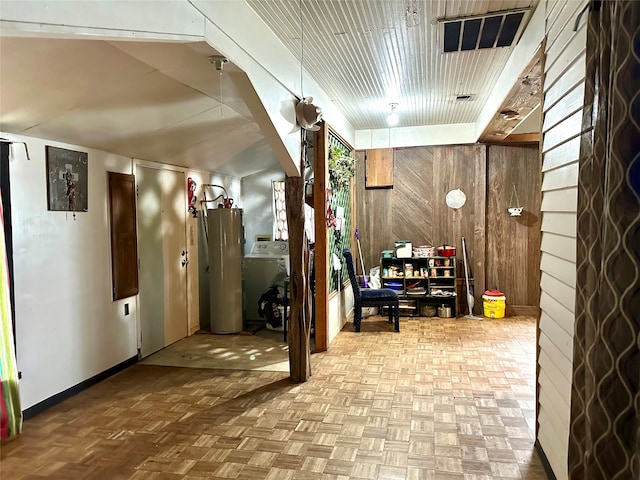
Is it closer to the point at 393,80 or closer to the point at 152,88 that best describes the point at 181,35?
the point at 152,88

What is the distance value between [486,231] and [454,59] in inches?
126

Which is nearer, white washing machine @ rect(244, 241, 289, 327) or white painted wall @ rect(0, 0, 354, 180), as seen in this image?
white painted wall @ rect(0, 0, 354, 180)

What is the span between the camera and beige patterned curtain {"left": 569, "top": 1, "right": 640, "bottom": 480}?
3.79 ft

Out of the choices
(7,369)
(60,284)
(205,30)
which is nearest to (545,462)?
(205,30)

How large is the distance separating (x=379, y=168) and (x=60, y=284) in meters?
4.53

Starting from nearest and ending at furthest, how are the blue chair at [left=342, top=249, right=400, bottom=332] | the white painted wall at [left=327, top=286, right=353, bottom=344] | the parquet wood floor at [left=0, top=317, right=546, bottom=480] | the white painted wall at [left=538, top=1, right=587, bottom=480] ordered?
1. the white painted wall at [left=538, top=1, right=587, bottom=480]
2. the parquet wood floor at [left=0, top=317, right=546, bottom=480]
3. the white painted wall at [left=327, top=286, right=353, bottom=344]
4. the blue chair at [left=342, top=249, right=400, bottom=332]

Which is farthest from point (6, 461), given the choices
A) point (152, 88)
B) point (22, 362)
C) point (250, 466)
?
point (152, 88)

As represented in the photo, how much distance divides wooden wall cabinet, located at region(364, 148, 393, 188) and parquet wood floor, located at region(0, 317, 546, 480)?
299 centimetres

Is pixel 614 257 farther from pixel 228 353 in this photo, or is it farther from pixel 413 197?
pixel 413 197

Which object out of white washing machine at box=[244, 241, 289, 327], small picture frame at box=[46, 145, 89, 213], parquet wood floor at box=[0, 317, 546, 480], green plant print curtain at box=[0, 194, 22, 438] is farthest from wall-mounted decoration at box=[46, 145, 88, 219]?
white washing machine at box=[244, 241, 289, 327]

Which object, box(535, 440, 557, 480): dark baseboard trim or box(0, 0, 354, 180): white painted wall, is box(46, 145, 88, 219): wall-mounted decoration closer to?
box(0, 0, 354, 180): white painted wall

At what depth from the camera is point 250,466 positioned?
2.46m

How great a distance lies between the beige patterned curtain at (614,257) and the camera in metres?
1.16

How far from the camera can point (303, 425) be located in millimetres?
2938
